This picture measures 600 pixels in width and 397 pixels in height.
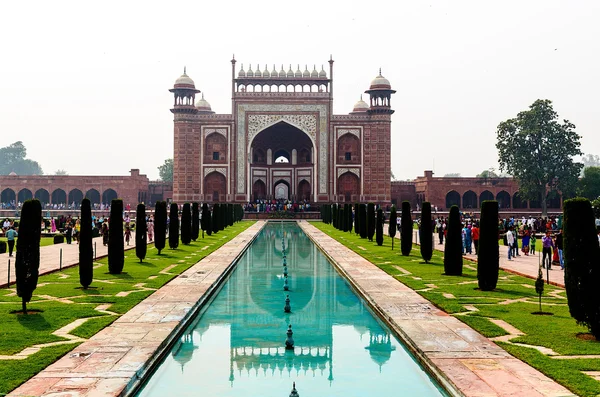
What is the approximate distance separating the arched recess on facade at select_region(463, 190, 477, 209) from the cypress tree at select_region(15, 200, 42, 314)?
3872 centimetres

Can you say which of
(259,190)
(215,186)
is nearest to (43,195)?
(215,186)

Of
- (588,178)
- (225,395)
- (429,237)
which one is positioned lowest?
A: (225,395)

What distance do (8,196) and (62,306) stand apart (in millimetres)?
40384

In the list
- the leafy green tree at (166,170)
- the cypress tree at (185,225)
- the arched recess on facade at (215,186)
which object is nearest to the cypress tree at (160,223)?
the cypress tree at (185,225)

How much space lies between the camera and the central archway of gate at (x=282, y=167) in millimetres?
44000

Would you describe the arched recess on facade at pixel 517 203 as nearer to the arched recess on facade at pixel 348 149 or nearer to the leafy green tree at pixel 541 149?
the leafy green tree at pixel 541 149

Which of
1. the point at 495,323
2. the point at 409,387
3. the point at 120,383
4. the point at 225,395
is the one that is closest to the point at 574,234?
the point at 495,323

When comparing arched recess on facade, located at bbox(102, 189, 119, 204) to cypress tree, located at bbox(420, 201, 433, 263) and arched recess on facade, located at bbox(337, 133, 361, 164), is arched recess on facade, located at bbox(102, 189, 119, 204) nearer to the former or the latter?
arched recess on facade, located at bbox(337, 133, 361, 164)

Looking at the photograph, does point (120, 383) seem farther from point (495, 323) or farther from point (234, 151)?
point (234, 151)

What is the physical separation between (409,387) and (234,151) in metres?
36.1

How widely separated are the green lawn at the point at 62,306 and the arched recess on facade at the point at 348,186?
27282mm

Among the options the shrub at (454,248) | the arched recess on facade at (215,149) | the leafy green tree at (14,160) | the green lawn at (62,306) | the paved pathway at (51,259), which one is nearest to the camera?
the green lawn at (62,306)

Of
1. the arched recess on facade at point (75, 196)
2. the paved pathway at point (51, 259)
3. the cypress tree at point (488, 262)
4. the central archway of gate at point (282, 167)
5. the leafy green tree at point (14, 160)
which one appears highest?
the leafy green tree at point (14, 160)

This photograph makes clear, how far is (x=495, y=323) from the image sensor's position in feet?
24.5
